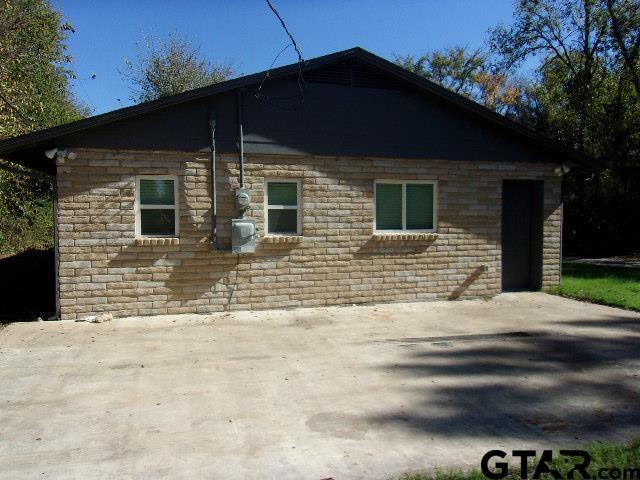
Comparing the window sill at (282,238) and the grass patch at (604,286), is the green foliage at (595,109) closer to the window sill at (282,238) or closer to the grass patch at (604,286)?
the grass patch at (604,286)

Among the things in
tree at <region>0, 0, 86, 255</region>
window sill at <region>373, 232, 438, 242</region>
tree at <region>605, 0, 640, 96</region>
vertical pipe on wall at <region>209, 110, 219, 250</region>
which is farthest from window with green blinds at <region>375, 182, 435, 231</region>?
tree at <region>605, 0, 640, 96</region>

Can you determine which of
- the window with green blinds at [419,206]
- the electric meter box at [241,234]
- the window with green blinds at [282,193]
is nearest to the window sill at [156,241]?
the electric meter box at [241,234]

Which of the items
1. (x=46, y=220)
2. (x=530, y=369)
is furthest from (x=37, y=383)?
(x=46, y=220)

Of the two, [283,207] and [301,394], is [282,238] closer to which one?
[283,207]

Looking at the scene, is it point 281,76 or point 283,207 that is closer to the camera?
point 281,76

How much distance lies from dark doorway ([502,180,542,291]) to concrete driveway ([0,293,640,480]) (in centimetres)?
288

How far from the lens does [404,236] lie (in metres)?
10.3

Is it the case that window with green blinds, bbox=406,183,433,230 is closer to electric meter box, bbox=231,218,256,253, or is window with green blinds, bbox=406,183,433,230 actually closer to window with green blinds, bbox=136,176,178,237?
electric meter box, bbox=231,218,256,253

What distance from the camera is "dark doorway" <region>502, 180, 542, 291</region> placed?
37.3 ft

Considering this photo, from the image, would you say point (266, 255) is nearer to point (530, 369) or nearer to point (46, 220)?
point (530, 369)

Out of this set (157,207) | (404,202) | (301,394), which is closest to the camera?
(301,394)

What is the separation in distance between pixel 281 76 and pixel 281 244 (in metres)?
3.11

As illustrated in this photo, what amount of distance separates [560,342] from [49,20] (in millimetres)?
19578

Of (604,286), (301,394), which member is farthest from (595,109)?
(301,394)
